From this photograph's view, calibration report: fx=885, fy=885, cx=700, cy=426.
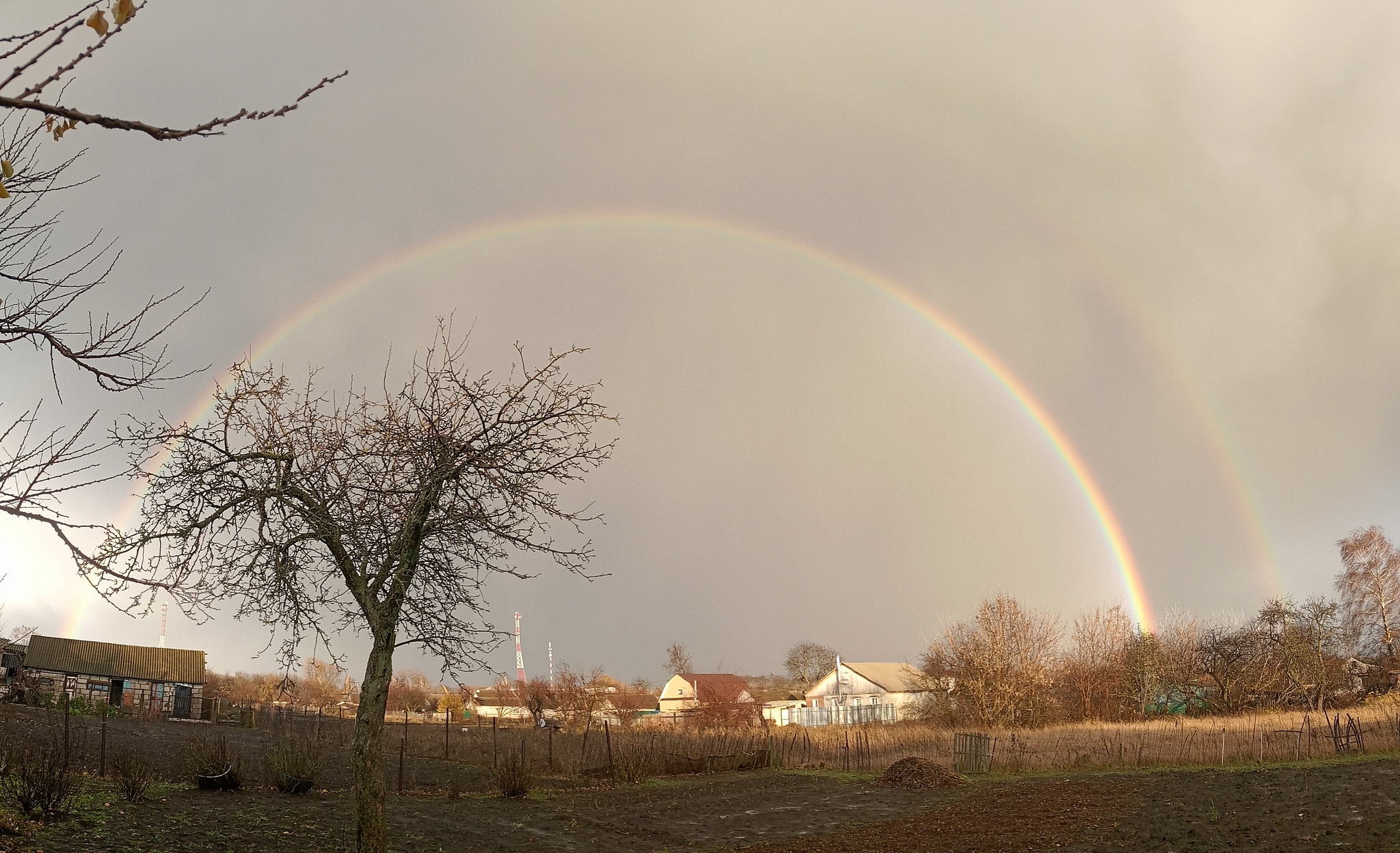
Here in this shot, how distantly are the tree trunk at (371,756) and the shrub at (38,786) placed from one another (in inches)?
232

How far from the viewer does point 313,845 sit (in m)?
11.9

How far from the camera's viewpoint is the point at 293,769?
1672 centimetres

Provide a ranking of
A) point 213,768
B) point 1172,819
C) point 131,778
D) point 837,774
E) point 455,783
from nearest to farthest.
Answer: point 131,778 < point 1172,819 < point 213,768 < point 455,783 < point 837,774

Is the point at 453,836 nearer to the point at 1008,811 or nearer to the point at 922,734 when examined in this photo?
the point at 1008,811

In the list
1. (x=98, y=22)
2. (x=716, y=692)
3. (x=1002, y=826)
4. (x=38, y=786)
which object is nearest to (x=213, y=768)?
(x=38, y=786)

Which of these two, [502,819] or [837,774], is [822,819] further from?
[837,774]

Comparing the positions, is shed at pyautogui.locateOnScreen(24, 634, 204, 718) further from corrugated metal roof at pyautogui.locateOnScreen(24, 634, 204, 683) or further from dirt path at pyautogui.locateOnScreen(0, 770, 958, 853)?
dirt path at pyautogui.locateOnScreen(0, 770, 958, 853)

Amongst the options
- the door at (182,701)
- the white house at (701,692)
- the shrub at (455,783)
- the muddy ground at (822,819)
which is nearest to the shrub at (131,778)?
the muddy ground at (822,819)

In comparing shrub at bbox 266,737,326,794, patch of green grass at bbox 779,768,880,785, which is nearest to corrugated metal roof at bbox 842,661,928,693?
patch of green grass at bbox 779,768,880,785

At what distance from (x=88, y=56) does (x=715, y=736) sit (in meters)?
31.8

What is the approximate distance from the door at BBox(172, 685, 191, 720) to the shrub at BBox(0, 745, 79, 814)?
42.1 metres

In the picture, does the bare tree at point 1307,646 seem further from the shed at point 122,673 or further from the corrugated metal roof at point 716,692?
the shed at point 122,673

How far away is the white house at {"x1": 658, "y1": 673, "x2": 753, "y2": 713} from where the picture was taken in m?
46.1

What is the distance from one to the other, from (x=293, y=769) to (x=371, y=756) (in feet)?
34.5
